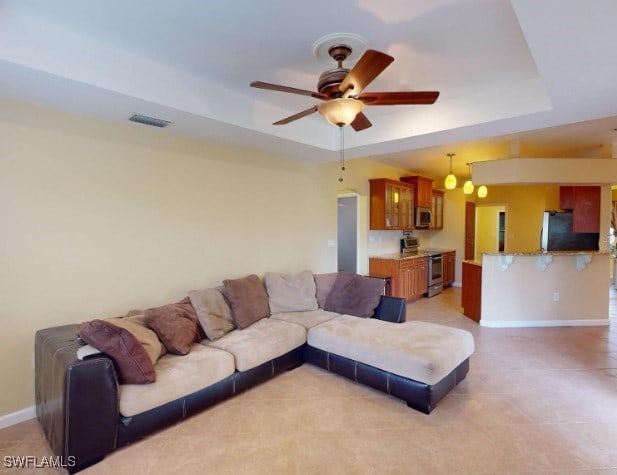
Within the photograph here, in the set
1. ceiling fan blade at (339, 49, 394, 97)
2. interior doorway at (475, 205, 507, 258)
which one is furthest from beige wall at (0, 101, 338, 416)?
interior doorway at (475, 205, 507, 258)

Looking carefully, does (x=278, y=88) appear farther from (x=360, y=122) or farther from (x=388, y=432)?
(x=388, y=432)

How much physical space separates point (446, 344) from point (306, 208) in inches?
107

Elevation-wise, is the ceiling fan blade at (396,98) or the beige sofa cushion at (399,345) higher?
the ceiling fan blade at (396,98)

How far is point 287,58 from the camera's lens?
2377mm

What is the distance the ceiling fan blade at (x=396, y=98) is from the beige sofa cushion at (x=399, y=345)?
6.04 feet

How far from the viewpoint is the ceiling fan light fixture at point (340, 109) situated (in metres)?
1.98

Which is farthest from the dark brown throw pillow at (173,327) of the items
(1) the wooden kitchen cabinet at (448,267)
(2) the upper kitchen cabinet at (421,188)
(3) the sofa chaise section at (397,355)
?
(1) the wooden kitchen cabinet at (448,267)

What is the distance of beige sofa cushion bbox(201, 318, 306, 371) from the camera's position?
2.76 metres

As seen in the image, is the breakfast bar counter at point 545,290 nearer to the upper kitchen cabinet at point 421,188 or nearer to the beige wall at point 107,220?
the upper kitchen cabinet at point 421,188

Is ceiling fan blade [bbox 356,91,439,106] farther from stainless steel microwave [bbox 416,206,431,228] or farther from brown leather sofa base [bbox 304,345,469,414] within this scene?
stainless steel microwave [bbox 416,206,431,228]

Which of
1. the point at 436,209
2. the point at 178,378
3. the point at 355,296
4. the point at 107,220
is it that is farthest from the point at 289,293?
the point at 436,209

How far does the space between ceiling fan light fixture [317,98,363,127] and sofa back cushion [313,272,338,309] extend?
2.42 m

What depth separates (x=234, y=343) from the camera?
2854 millimetres

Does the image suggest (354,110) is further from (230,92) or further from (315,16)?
(230,92)
